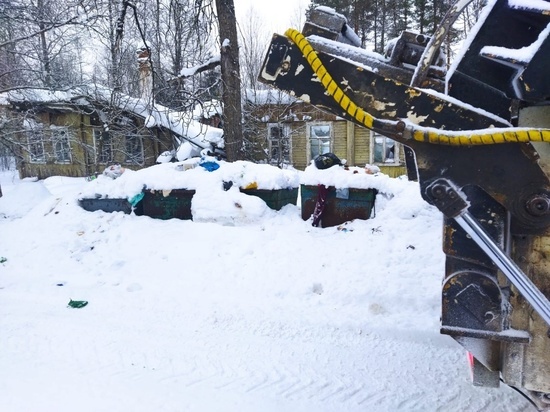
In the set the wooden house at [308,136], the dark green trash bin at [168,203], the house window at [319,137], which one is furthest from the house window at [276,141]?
the dark green trash bin at [168,203]

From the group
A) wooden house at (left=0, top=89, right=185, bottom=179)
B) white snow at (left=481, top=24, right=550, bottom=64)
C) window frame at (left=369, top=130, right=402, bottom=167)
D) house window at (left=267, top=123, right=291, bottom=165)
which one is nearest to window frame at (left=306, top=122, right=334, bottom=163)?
A: house window at (left=267, top=123, right=291, bottom=165)

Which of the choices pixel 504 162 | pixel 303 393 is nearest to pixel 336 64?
pixel 504 162

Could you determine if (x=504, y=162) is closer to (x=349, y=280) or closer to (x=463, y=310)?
(x=463, y=310)

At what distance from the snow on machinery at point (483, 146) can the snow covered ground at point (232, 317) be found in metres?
1.28

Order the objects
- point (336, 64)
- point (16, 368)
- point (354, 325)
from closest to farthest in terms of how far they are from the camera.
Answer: point (336, 64) < point (16, 368) < point (354, 325)

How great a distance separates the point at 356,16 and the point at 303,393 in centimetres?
2382

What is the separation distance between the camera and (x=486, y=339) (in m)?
1.76

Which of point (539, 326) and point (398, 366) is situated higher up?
point (539, 326)

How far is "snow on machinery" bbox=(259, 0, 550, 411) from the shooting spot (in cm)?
152

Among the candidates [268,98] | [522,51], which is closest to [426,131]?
[522,51]

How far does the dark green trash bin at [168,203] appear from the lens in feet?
22.7

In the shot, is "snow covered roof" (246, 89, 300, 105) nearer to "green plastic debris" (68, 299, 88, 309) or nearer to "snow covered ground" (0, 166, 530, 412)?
"snow covered ground" (0, 166, 530, 412)

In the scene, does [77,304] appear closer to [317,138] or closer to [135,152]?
[317,138]

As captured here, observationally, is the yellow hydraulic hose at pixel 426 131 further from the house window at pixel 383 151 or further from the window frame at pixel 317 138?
the window frame at pixel 317 138
